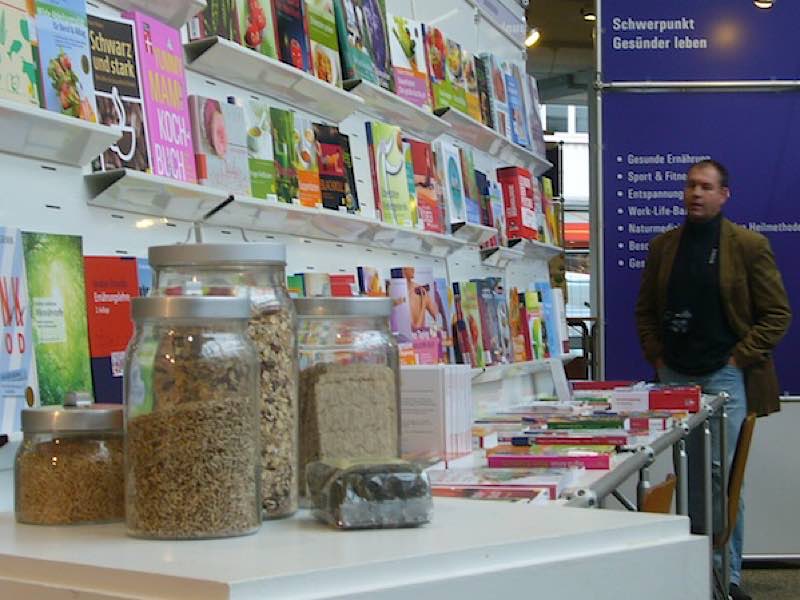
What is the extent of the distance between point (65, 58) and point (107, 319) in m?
0.48

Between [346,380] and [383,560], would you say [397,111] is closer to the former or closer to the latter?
[346,380]

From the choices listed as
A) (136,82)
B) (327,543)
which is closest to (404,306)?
(136,82)

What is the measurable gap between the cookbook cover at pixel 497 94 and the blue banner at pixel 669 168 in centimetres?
96

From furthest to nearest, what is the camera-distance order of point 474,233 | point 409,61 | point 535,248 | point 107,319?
point 535,248 < point 474,233 < point 409,61 < point 107,319

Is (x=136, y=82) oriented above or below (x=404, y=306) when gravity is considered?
above

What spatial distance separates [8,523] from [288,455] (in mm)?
339

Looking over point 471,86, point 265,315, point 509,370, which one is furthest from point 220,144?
point 509,370

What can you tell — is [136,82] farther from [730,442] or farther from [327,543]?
[730,442]

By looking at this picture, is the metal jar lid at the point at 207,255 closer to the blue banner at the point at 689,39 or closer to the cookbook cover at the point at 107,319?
the cookbook cover at the point at 107,319

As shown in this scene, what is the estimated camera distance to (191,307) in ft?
3.92

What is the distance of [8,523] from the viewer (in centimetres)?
136

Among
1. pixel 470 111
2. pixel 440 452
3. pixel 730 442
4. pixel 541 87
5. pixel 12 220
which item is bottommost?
pixel 730 442

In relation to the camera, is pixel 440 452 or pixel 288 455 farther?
pixel 440 452

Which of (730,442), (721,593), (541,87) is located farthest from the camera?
(541,87)
